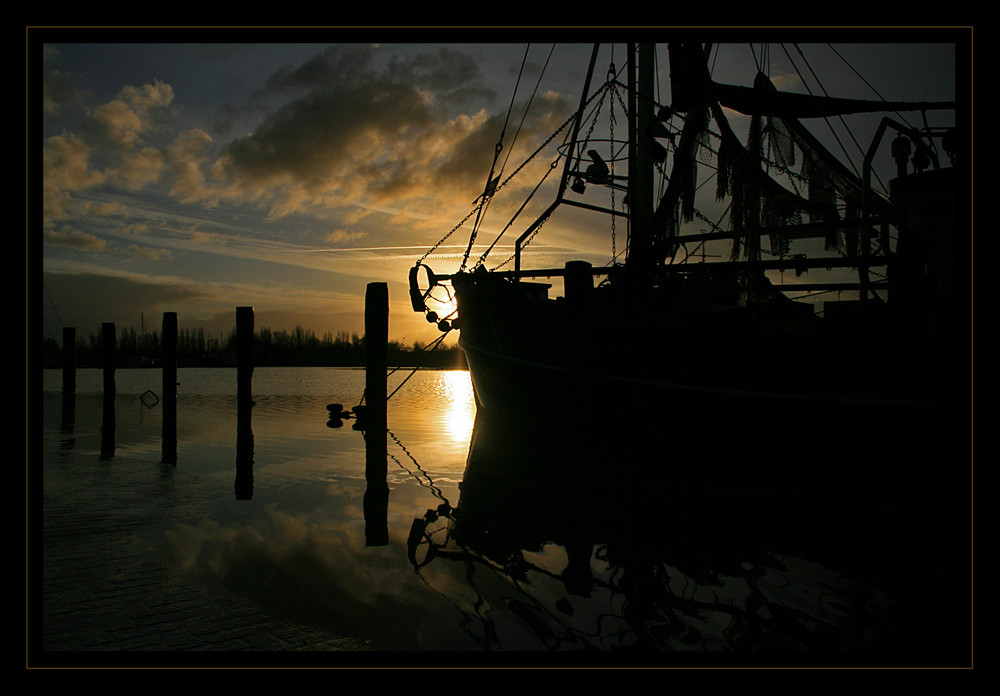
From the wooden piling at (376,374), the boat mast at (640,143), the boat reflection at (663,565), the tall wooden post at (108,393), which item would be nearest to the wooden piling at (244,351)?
the wooden piling at (376,374)

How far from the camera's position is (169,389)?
15.7m

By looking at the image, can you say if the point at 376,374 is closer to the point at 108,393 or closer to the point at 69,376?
the point at 108,393

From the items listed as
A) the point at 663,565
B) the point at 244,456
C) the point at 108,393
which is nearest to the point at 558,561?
the point at 663,565

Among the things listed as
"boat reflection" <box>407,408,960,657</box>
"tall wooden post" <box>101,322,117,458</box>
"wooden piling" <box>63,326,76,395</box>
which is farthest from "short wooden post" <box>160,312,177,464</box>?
"wooden piling" <box>63,326,76,395</box>

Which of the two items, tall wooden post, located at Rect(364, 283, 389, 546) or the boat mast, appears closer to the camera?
tall wooden post, located at Rect(364, 283, 389, 546)

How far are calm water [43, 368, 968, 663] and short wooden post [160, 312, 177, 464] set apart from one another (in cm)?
111

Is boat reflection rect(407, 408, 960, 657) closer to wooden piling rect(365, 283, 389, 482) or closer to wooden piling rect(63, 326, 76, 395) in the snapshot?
wooden piling rect(365, 283, 389, 482)

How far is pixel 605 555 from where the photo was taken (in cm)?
702

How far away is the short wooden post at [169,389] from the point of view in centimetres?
1386

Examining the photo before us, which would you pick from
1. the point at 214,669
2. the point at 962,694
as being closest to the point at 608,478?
the point at 962,694

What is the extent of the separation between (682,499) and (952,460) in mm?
3639

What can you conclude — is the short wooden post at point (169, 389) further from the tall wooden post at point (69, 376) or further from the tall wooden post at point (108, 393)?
the tall wooden post at point (69, 376)

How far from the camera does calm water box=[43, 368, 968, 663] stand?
5023 millimetres

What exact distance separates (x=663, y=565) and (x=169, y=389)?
1359 centimetres
